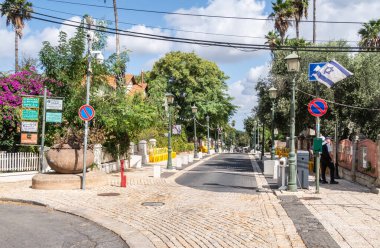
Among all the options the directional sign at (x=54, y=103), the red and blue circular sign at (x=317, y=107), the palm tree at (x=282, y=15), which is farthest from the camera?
the palm tree at (x=282, y=15)

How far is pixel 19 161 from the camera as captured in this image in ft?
53.9

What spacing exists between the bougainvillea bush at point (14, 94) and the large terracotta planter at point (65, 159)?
4211 millimetres

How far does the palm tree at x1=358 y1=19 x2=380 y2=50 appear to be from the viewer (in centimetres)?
3909

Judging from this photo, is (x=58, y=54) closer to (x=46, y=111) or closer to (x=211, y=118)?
(x=46, y=111)

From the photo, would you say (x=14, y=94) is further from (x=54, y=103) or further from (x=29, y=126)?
(x=54, y=103)

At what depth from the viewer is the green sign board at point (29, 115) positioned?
1625 centimetres

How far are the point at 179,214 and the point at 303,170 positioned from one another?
5.95 meters

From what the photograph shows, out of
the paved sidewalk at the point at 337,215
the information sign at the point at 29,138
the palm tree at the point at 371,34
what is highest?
the palm tree at the point at 371,34

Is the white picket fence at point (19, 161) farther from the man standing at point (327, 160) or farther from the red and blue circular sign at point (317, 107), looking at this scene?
the man standing at point (327, 160)

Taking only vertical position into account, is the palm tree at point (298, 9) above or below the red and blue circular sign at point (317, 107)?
above

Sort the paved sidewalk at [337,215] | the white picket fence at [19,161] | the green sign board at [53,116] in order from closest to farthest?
the paved sidewalk at [337,215]
the white picket fence at [19,161]
the green sign board at [53,116]

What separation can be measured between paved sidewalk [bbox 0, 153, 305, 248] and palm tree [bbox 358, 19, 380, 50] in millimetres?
31835

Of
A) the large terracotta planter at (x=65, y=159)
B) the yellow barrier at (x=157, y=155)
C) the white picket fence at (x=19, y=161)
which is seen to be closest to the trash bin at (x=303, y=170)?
the large terracotta planter at (x=65, y=159)

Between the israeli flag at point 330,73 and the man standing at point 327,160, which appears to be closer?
the israeli flag at point 330,73
